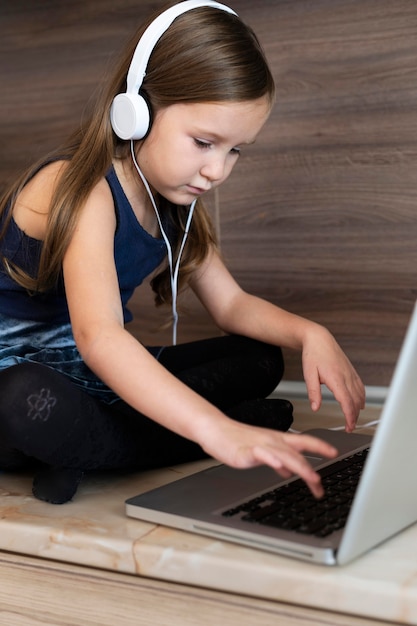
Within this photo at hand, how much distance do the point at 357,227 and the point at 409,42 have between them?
29 centimetres

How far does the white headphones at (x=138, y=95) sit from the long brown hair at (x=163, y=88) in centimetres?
1

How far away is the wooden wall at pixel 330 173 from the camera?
1.39m

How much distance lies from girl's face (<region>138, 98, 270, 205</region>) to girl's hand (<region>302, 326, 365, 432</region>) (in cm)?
25

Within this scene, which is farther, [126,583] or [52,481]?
[52,481]

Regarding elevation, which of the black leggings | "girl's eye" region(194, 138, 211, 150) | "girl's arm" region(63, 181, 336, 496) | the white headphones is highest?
the white headphones

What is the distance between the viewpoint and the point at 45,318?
116 cm

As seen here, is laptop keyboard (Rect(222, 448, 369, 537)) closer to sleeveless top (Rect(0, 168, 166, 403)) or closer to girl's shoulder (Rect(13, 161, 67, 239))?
sleeveless top (Rect(0, 168, 166, 403))

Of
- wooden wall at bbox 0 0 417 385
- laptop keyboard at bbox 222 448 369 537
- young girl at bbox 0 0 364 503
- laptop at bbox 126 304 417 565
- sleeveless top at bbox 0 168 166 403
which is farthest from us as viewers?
wooden wall at bbox 0 0 417 385

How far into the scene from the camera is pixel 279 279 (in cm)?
152

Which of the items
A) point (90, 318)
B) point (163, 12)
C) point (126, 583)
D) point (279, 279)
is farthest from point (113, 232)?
point (279, 279)

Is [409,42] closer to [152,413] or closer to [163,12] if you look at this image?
[163,12]

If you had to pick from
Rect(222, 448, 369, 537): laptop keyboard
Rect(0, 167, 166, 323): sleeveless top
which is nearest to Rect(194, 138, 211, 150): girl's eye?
Rect(0, 167, 166, 323): sleeveless top

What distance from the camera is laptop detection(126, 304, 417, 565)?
2.24 ft

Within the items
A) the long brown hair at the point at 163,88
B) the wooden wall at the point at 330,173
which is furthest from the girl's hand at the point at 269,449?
the wooden wall at the point at 330,173
